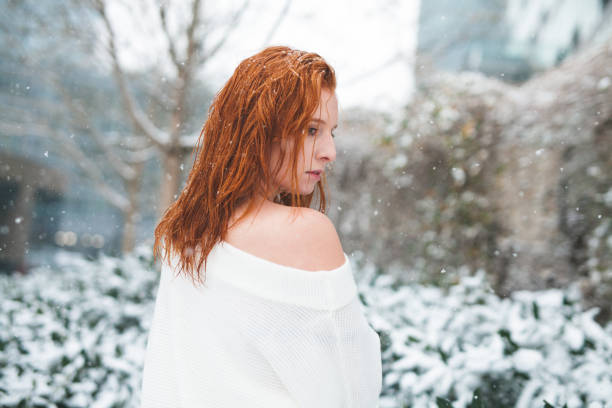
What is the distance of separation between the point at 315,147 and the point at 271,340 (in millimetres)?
440

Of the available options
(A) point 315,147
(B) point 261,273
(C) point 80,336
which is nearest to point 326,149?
(A) point 315,147

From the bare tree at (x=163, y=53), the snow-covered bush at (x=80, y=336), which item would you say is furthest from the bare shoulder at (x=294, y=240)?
the bare tree at (x=163, y=53)

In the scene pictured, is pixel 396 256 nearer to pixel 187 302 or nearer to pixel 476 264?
pixel 476 264

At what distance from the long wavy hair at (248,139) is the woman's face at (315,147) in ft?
0.04

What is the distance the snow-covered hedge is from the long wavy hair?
120 centimetres

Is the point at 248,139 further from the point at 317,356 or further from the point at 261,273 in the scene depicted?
the point at 317,356

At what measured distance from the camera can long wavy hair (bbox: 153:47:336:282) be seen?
98cm

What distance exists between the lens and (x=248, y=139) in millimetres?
995

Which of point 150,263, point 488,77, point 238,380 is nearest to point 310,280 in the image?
point 238,380

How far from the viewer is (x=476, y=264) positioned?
160 inches

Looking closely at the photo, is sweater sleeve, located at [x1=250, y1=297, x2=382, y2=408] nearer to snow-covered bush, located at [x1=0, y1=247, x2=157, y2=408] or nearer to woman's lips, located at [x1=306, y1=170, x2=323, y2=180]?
woman's lips, located at [x1=306, y1=170, x2=323, y2=180]

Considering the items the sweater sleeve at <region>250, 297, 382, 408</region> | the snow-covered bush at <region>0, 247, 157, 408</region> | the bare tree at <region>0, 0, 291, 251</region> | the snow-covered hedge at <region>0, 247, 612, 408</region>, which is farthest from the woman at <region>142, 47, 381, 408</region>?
the bare tree at <region>0, 0, 291, 251</region>

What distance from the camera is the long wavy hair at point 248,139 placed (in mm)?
978

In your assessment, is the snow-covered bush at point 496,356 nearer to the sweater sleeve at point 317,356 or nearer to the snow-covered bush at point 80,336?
the sweater sleeve at point 317,356
